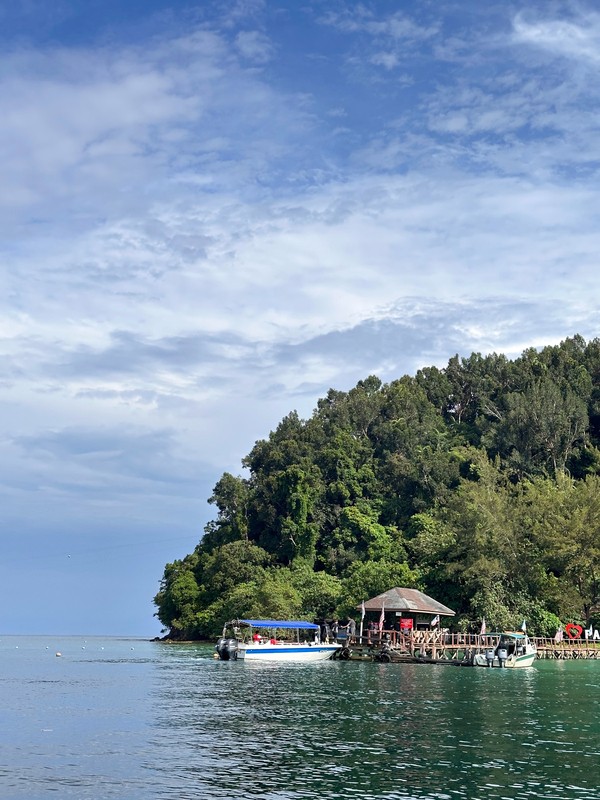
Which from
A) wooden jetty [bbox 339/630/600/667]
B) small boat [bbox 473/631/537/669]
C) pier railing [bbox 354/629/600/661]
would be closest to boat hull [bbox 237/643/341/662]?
wooden jetty [bbox 339/630/600/667]

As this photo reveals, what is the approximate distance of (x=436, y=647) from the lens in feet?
215

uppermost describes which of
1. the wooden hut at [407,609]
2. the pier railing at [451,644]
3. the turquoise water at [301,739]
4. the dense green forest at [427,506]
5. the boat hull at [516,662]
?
the dense green forest at [427,506]

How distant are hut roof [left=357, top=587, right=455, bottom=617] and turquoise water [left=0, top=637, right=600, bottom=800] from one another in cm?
1722

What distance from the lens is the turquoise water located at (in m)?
19.9

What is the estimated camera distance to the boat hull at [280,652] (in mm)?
64625

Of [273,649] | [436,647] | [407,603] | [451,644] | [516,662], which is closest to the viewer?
[516,662]

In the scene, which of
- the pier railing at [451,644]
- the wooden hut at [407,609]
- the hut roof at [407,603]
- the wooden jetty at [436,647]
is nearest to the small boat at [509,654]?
the wooden jetty at [436,647]

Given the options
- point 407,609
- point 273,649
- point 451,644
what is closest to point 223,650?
point 273,649

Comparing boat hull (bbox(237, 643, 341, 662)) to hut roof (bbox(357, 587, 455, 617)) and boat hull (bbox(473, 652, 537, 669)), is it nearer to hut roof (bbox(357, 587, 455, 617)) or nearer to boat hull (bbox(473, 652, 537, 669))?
hut roof (bbox(357, 587, 455, 617))

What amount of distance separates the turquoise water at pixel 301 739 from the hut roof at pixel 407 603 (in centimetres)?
1722

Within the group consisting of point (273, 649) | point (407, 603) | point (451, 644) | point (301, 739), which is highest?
point (407, 603)

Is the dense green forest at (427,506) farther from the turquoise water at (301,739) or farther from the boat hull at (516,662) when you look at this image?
the turquoise water at (301,739)

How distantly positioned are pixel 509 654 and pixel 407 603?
8.18 m

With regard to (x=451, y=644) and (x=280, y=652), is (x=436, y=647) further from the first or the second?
(x=280, y=652)
